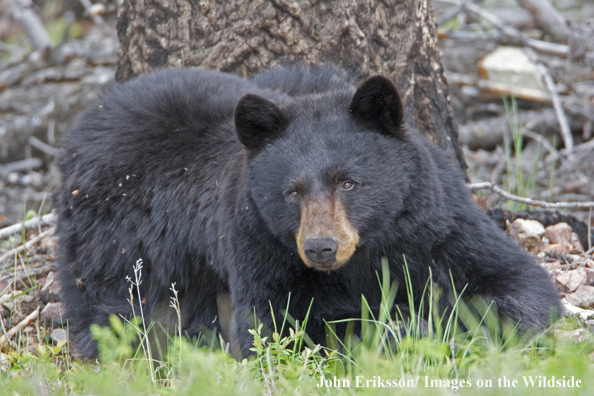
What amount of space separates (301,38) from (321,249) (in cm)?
187

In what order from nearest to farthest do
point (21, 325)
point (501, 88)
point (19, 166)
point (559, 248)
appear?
1. point (21, 325)
2. point (559, 248)
3. point (501, 88)
4. point (19, 166)

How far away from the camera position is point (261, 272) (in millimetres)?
3156

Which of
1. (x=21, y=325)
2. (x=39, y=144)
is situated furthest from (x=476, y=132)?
(x=21, y=325)

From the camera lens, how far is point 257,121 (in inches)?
125

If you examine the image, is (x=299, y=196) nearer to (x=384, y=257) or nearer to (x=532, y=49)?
(x=384, y=257)

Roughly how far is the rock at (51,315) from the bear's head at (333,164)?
173cm

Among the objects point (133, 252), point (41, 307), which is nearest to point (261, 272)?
point (133, 252)

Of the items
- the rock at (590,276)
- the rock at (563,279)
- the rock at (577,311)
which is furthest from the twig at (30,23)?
the rock at (577,311)

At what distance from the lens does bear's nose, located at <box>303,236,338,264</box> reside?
2.77m

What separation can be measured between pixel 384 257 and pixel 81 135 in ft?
6.31

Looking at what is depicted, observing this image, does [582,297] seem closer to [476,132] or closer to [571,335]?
[571,335]

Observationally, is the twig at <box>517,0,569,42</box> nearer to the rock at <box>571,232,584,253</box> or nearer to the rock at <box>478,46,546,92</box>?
the rock at <box>478,46,546,92</box>

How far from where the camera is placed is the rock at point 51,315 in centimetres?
412

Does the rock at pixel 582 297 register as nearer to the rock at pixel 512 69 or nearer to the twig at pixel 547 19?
the rock at pixel 512 69
